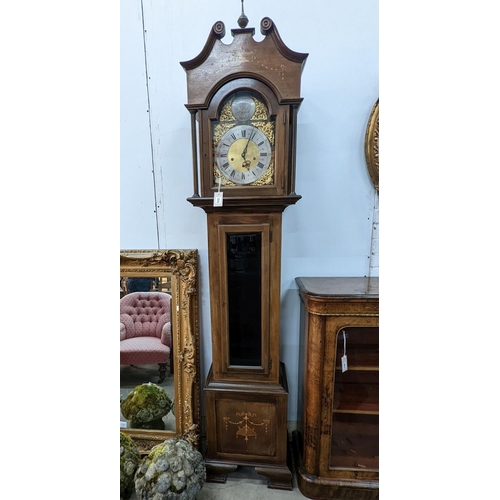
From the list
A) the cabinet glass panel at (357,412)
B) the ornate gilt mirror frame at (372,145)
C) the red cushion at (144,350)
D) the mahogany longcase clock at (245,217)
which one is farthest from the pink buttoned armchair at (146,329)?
the ornate gilt mirror frame at (372,145)

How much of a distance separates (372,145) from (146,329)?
1.43 metres

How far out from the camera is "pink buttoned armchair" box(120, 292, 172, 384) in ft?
4.52

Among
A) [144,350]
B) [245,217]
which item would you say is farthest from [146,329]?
[245,217]

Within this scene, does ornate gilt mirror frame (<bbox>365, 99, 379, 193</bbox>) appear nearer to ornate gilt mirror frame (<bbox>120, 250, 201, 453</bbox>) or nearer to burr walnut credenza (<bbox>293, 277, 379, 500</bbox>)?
burr walnut credenza (<bbox>293, 277, 379, 500</bbox>)

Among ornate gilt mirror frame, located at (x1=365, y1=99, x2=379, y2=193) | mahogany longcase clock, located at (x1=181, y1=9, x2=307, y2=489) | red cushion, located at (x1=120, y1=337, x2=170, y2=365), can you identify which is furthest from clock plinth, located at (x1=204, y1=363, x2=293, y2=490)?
ornate gilt mirror frame, located at (x1=365, y1=99, x2=379, y2=193)

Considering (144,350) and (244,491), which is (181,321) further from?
(244,491)

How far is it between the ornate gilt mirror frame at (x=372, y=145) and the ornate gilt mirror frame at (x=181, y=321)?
945 millimetres

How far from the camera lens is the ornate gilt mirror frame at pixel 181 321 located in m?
1.35

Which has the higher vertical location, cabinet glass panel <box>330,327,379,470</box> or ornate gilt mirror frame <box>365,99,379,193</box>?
ornate gilt mirror frame <box>365,99,379,193</box>

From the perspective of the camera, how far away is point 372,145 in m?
1.26

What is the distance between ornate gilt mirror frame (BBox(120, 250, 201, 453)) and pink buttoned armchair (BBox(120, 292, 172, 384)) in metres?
0.05

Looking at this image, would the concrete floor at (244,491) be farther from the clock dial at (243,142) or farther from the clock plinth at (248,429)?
the clock dial at (243,142)
